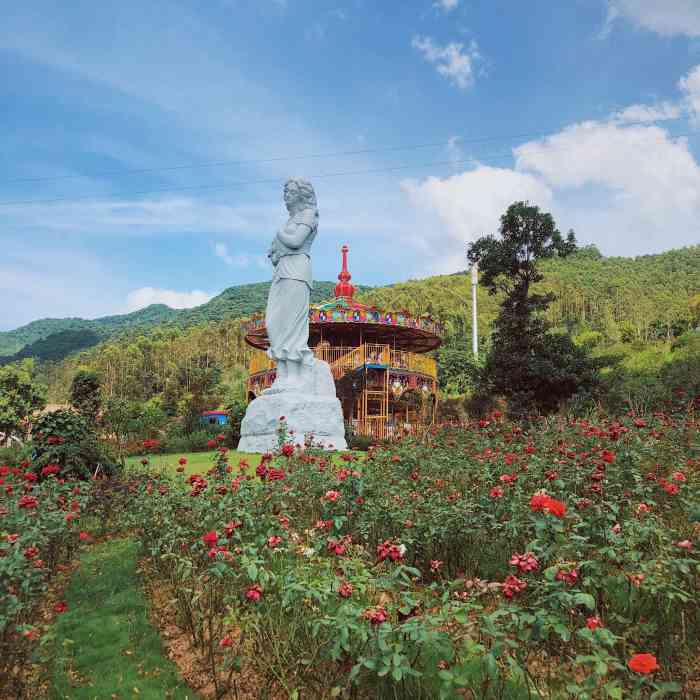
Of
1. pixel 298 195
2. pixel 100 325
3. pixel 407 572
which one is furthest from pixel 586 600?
pixel 100 325

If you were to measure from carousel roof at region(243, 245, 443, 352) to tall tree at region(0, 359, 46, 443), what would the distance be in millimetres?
8751

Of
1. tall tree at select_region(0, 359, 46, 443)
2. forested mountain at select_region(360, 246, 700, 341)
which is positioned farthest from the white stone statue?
forested mountain at select_region(360, 246, 700, 341)

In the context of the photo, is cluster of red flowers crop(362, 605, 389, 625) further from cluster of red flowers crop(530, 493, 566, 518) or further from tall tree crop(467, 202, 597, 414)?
tall tree crop(467, 202, 597, 414)

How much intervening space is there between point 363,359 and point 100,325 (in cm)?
9058

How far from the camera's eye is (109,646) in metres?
3.35

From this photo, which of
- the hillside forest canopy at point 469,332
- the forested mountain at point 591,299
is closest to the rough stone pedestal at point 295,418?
the hillside forest canopy at point 469,332

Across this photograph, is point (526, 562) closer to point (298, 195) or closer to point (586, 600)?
point (586, 600)

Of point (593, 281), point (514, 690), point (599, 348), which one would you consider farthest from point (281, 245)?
point (593, 281)

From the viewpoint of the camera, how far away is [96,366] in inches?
1740

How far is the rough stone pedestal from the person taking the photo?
36.7 feet

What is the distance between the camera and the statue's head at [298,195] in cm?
1195

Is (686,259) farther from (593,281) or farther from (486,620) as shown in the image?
(486,620)

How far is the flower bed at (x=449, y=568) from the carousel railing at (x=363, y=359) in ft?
39.2

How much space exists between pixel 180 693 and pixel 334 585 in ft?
3.31
